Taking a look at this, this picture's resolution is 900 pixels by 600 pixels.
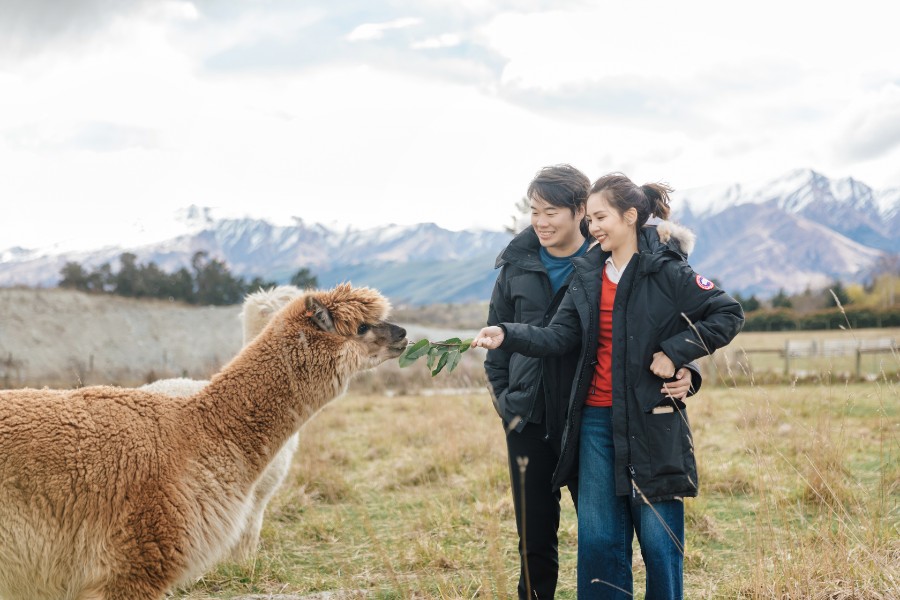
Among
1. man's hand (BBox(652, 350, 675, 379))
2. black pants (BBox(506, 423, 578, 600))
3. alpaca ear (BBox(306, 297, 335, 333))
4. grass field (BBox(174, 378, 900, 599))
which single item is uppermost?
alpaca ear (BBox(306, 297, 335, 333))

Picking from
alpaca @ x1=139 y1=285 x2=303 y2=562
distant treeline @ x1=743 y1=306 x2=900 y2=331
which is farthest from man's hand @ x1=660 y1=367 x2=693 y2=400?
distant treeline @ x1=743 y1=306 x2=900 y2=331

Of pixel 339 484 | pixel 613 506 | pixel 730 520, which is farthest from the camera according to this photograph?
pixel 339 484

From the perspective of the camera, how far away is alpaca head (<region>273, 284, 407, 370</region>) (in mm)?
3990

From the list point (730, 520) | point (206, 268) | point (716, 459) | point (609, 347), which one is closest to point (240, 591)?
point (609, 347)

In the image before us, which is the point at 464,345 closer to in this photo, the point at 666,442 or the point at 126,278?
the point at 666,442

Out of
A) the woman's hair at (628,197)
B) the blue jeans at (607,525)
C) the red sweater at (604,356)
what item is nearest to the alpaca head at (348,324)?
the red sweater at (604,356)

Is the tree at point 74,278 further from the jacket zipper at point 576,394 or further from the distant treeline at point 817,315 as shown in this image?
the jacket zipper at point 576,394

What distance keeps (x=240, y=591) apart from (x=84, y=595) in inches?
73.0

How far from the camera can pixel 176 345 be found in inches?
1480

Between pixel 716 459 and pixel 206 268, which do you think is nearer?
→ pixel 716 459

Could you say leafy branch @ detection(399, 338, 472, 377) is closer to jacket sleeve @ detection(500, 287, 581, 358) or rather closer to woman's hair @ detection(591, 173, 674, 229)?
jacket sleeve @ detection(500, 287, 581, 358)

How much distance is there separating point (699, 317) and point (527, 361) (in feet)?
2.98


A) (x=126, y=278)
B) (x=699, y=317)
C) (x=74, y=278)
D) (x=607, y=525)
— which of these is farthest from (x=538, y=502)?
(x=74, y=278)

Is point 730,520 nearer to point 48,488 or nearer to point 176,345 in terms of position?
point 48,488
